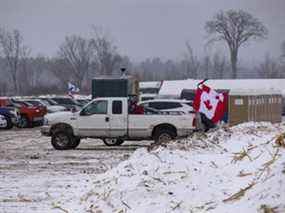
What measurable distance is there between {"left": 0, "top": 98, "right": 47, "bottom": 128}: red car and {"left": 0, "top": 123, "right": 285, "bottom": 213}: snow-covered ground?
20.3 meters

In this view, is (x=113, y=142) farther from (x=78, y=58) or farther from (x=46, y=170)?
(x=78, y=58)

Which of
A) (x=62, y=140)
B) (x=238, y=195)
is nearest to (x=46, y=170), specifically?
(x=62, y=140)

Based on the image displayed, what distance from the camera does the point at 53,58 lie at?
12588cm

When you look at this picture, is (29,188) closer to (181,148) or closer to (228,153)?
(181,148)

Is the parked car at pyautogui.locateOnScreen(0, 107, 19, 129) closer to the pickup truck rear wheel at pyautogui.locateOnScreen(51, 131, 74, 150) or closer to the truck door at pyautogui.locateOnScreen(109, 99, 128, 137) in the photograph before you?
the pickup truck rear wheel at pyautogui.locateOnScreen(51, 131, 74, 150)

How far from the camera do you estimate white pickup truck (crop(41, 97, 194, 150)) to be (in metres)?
21.1

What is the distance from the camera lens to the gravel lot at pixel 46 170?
11320mm

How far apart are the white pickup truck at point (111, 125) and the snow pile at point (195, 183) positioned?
838cm

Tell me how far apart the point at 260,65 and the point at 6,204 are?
124147 millimetres

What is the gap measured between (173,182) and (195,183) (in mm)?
590

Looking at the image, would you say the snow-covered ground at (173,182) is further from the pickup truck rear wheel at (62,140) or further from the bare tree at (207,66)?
the bare tree at (207,66)

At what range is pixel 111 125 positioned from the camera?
21.4m

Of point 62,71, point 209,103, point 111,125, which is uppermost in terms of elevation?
point 62,71

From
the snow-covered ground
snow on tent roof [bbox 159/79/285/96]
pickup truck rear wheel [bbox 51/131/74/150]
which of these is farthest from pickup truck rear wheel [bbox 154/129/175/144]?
snow on tent roof [bbox 159/79/285/96]
